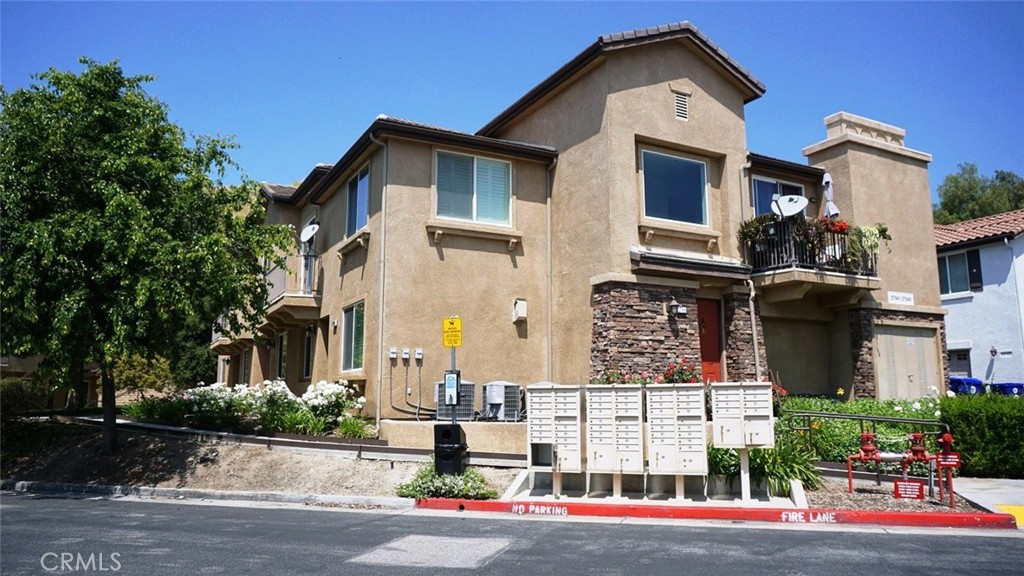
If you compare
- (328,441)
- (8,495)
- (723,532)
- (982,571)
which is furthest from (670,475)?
(8,495)

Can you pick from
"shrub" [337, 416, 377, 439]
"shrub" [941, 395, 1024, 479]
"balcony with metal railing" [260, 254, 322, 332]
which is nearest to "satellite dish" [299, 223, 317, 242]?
"balcony with metal railing" [260, 254, 322, 332]

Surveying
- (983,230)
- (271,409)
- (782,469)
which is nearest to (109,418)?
(271,409)

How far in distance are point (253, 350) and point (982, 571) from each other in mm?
24909

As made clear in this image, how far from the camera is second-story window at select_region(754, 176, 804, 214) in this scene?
1978 centimetres

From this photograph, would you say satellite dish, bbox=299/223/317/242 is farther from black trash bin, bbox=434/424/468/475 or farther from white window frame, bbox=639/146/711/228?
black trash bin, bbox=434/424/468/475

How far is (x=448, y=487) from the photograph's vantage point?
1124 cm

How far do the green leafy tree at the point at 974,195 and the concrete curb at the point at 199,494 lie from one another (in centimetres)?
4405

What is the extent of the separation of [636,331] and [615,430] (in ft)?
16.8

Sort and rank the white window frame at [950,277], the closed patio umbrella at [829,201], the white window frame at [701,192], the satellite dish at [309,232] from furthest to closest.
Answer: the white window frame at [950,277], the satellite dish at [309,232], the closed patio umbrella at [829,201], the white window frame at [701,192]

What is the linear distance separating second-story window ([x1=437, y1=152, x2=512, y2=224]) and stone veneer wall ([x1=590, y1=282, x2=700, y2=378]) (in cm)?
324

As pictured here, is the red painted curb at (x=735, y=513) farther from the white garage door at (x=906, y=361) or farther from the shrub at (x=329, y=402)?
the white garage door at (x=906, y=361)

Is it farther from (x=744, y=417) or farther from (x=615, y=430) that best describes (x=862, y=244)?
(x=615, y=430)

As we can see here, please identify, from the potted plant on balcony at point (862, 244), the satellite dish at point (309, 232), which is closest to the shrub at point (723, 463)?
the potted plant on balcony at point (862, 244)

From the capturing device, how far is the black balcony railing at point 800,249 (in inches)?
683
